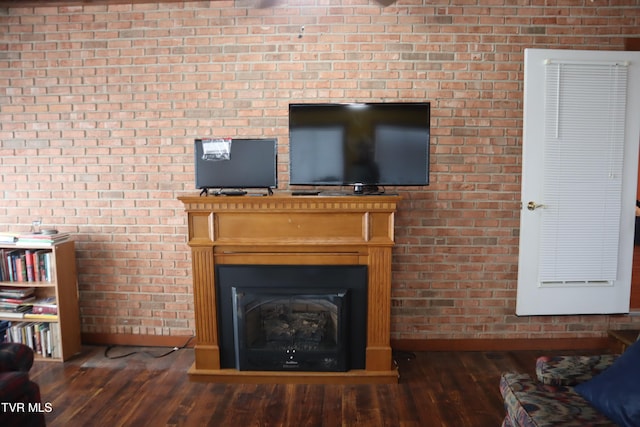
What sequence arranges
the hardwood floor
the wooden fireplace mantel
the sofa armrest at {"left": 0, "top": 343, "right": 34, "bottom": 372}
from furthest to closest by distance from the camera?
the wooden fireplace mantel → the hardwood floor → the sofa armrest at {"left": 0, "top": 343, "right": 34, "bottom": 372}

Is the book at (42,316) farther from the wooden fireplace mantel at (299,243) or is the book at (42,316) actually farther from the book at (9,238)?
the wooden fireplace mantel at (299,243)

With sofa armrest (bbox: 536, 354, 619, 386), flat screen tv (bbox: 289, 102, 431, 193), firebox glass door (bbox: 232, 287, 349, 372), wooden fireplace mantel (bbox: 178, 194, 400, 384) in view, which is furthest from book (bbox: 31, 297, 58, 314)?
sofa armrest (bbox: 536, 354, 619, 386)

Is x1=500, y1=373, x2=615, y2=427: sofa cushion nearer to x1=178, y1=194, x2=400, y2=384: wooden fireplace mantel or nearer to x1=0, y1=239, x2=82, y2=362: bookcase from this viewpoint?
x1=178, y1=194, x2=400, y2=384: wooden fireplace mantel

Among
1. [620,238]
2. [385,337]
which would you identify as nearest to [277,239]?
[385,337]

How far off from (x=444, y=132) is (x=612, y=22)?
1.46 metres

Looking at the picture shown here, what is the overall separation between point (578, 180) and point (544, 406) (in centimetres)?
203

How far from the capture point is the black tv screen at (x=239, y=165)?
2783 mm

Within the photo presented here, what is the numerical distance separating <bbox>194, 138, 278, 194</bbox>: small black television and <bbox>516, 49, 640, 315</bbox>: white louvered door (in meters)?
1.89

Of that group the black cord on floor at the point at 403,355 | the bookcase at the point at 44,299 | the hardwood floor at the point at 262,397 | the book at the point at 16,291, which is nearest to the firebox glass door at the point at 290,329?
the hardwood floor at the point at 262,397

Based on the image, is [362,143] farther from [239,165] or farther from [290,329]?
[290,329]

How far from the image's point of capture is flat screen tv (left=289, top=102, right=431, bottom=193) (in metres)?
2.79

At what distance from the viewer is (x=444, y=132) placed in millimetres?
3092

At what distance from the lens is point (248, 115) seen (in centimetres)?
311

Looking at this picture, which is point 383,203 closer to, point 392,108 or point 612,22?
point 392,108
